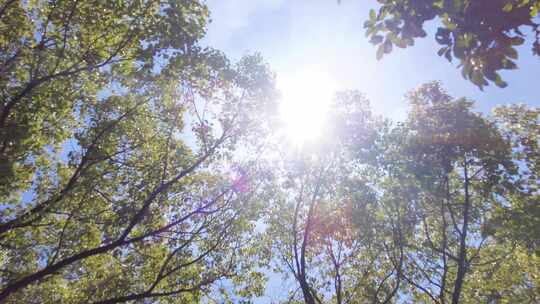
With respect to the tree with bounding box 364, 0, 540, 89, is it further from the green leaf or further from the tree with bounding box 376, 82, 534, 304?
the tree with bounding box 376, 82, 534, 304

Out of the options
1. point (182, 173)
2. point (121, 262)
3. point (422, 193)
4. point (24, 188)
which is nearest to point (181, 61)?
point (182, 173)

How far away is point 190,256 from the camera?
1789 centimetres

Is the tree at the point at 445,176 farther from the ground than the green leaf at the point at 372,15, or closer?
farther from the ground

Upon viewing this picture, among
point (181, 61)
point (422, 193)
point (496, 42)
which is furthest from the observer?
point (422, 193)

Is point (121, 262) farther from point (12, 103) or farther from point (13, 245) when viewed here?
point (12, 103)

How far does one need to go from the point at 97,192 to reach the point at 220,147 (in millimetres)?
6140

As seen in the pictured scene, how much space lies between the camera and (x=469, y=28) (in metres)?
4.64

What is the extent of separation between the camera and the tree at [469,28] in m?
4.31

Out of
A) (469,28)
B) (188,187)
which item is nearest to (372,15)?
(469,28)

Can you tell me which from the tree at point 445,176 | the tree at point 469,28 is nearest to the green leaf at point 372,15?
the tree at point 469,28

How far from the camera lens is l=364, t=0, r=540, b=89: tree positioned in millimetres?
4312

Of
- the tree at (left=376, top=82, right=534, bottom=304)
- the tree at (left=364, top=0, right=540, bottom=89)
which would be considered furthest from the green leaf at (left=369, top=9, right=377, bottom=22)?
the tree at (left=376, top=82, right=534, bottom=304)

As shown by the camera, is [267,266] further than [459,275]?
Yes

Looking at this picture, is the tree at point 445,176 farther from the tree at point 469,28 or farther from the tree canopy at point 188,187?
the tree at point 469,28
